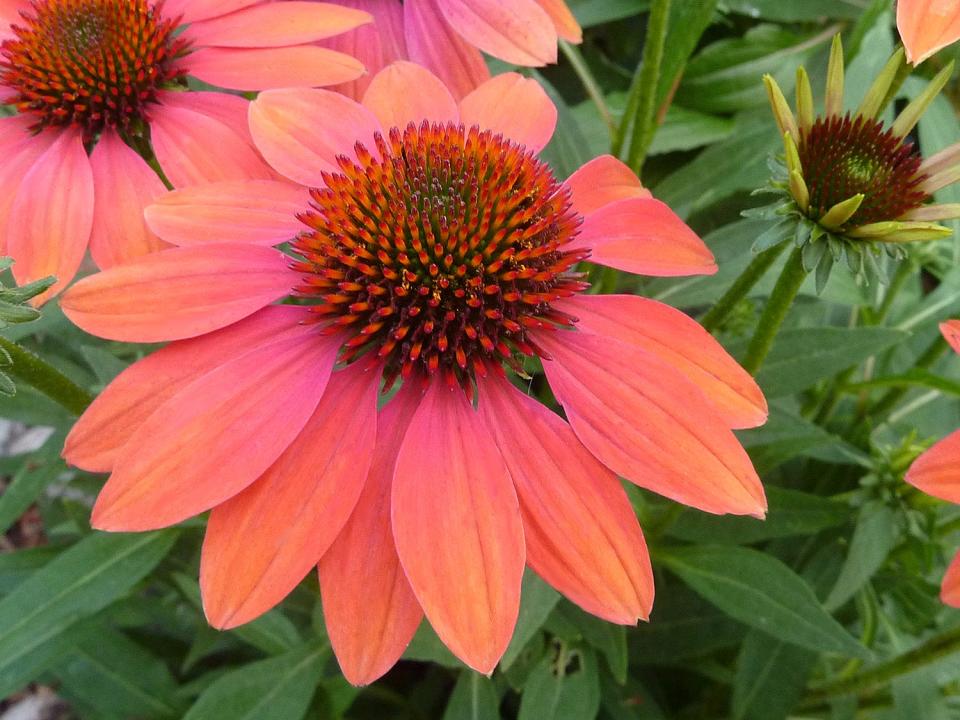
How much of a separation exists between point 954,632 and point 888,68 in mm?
735

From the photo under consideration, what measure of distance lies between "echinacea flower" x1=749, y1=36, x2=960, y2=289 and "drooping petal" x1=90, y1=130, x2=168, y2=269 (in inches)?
27.0

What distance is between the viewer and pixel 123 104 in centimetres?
104

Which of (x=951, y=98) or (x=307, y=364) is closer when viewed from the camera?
(x=307, y=364)

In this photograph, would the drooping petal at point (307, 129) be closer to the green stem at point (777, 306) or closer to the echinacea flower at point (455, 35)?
the echinacea flower at point (455, 35)

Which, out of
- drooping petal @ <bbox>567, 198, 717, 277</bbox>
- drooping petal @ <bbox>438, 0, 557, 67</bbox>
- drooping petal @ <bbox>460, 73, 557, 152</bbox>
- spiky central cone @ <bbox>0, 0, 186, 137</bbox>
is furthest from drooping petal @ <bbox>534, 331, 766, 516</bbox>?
spiky central cone @ <bbox>0, 0, 186, 137</bbox>

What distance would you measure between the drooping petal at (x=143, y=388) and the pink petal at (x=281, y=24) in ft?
1.34

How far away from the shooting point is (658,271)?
2.86ft

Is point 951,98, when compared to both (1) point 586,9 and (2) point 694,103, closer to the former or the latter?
(2) point 694,103

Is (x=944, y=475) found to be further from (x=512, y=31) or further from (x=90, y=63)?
(x=90, y=63)

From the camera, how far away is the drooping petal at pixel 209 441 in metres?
0.70

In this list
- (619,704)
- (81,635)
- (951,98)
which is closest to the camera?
(81,635)

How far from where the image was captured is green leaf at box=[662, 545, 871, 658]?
1.08 metres

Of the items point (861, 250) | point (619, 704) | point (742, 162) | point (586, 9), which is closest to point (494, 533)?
point (861, 250)

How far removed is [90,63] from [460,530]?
770mm
